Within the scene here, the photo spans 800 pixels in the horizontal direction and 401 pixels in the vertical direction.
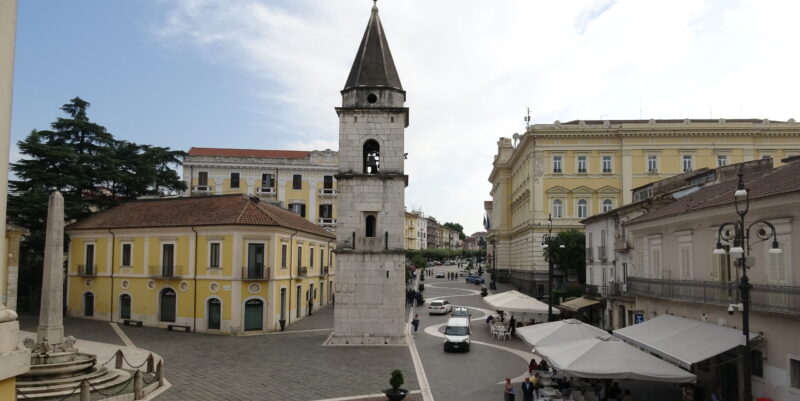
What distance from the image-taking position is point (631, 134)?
191 feet

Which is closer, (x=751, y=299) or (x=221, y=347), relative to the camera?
(x=751, y=299)

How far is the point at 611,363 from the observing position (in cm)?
1617

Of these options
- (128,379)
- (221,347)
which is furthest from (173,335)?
(128,379)

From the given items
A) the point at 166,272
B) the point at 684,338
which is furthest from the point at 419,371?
the point at 166,272

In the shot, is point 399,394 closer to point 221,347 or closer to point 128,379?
point 128,379

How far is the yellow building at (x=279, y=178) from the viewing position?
63.7 m

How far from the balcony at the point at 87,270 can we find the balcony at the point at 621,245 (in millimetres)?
32591

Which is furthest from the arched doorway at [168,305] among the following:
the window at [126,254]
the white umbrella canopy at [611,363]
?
the white umbrella canopy at [611,363]

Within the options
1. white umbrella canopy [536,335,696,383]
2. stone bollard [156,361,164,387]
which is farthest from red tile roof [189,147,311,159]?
white umbrella canopy [536,335,696,383]

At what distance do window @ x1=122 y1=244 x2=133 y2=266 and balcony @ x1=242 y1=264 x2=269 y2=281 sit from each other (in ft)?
29.6

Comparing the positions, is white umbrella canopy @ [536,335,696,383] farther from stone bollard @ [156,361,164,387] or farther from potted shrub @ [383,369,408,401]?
stone bollard @ [156,361,164,387]

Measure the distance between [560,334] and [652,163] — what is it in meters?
43.1

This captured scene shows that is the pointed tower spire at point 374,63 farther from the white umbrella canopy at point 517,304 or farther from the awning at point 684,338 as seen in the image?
the awning at point 684,338

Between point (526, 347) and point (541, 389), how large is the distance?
1203 cm
